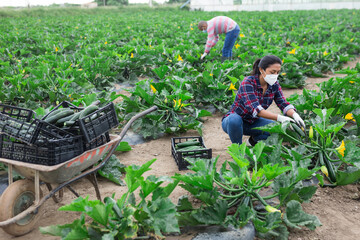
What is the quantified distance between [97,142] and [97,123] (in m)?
0.24

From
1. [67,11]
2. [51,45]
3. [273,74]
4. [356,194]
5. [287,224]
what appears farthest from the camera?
[67,11]

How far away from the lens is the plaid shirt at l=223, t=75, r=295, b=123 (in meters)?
3.77

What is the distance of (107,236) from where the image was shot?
2.07 m

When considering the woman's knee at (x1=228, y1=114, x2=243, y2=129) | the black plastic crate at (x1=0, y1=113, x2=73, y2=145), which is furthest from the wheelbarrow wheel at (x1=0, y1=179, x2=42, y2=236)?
the woman's knee at (x1=228, y1=114, x2=243, y2=129)

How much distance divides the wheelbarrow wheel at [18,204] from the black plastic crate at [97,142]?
0.51 m

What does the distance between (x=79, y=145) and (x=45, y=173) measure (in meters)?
0.33

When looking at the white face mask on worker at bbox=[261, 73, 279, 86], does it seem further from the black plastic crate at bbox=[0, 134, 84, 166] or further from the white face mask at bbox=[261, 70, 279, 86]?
the black plastic crate at bbox=[0, 134, 84, 166]

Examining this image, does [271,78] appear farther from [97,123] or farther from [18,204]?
[18,204]

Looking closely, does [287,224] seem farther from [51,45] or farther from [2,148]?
[51,45]

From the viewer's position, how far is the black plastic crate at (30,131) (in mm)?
2465

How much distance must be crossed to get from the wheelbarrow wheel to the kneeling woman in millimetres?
2197

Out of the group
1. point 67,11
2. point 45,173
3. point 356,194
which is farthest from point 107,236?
point 67,11

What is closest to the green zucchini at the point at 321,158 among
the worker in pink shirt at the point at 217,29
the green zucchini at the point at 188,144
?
the green zucchini at the point at 188,144

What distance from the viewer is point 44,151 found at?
250 cm
